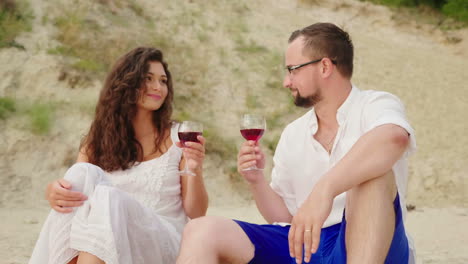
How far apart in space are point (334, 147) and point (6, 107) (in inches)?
366

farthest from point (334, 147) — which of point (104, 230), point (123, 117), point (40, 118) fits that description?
point (40, 118)

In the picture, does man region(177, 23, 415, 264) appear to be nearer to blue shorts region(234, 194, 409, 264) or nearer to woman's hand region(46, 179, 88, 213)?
blue shorts region(234, 194, 409, 264)

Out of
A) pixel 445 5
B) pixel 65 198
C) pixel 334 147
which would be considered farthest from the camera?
pixel 445 5

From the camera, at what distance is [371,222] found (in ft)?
6.92

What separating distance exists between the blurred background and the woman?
2972 millimetres

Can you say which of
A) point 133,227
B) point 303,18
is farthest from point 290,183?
point 303,18

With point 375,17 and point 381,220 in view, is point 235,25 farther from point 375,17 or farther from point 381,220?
point 381,220

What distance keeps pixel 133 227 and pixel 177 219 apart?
611 mm

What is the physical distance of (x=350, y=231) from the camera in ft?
7.11

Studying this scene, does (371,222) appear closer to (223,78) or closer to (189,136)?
(189,136)

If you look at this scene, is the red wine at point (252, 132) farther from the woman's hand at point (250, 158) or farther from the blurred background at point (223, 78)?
the blurred background at point (223, 78)

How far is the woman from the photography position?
2.51 metres

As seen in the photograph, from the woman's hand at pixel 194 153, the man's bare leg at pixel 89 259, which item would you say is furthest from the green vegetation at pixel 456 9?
the man's bare leg at pixel 89 259

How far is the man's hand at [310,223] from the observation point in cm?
215
